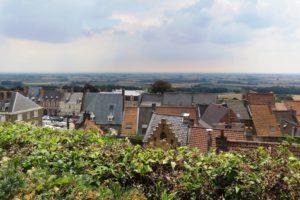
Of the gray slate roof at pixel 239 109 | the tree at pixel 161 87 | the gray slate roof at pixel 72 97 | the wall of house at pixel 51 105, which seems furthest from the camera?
the tree at pixel 161 87

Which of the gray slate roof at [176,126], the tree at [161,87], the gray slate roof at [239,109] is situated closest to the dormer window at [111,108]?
the gray slate roof at [239,109]

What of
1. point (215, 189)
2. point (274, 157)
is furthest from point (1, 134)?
point (274, 157)

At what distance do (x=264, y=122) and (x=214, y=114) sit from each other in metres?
6.47

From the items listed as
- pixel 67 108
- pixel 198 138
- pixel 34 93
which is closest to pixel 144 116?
pixel 198 138

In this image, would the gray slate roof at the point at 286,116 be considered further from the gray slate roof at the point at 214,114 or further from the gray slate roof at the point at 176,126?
the gray slate roof at the point at 176,126

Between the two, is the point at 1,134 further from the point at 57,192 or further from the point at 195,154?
the point at 195,154

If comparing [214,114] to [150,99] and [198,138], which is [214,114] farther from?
[150,99]

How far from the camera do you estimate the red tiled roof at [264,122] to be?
40.4m

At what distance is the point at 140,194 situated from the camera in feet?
16.0

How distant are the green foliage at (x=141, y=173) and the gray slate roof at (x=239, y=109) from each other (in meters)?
41.7

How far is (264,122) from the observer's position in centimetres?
4197

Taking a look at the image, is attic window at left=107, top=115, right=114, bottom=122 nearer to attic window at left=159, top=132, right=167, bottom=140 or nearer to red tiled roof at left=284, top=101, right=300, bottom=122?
red tiled roof at left=284, top=101, right=300, bottom=122

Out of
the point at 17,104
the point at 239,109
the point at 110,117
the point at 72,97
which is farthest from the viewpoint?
the point at 72,97

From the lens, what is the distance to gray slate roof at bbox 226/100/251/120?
4607 cm
